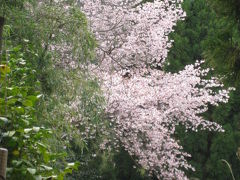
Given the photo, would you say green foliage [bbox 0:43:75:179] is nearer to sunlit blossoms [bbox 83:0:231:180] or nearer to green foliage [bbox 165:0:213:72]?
sunlit blossoms [bbox 83:0:231:180]

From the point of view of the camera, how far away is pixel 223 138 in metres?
9.26

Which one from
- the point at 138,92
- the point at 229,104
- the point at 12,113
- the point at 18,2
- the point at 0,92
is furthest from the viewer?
the point at 229,104

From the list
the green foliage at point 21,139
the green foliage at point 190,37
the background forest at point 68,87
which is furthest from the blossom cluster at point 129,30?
the green foliage at point 21,139

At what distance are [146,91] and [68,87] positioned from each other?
445 cm

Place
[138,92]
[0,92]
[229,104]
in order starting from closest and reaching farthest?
1. [0,92]
2. [138,92]
3. [229,104]

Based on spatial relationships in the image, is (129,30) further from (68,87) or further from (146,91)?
(68,87)

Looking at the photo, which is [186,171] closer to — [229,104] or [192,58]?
[229,104]

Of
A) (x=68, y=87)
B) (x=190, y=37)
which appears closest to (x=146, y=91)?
(x=190, y=37)

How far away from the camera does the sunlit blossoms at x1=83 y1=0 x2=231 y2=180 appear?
8.73 metres

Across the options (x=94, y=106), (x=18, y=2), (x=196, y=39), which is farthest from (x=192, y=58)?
(x=18, y=2)

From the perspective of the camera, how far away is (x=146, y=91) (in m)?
9.10

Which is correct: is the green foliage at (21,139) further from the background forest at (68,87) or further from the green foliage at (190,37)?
the green foliage at (190,37)

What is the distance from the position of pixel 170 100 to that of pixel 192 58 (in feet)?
5.40

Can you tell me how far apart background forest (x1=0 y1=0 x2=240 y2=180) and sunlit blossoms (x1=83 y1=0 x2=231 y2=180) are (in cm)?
43
